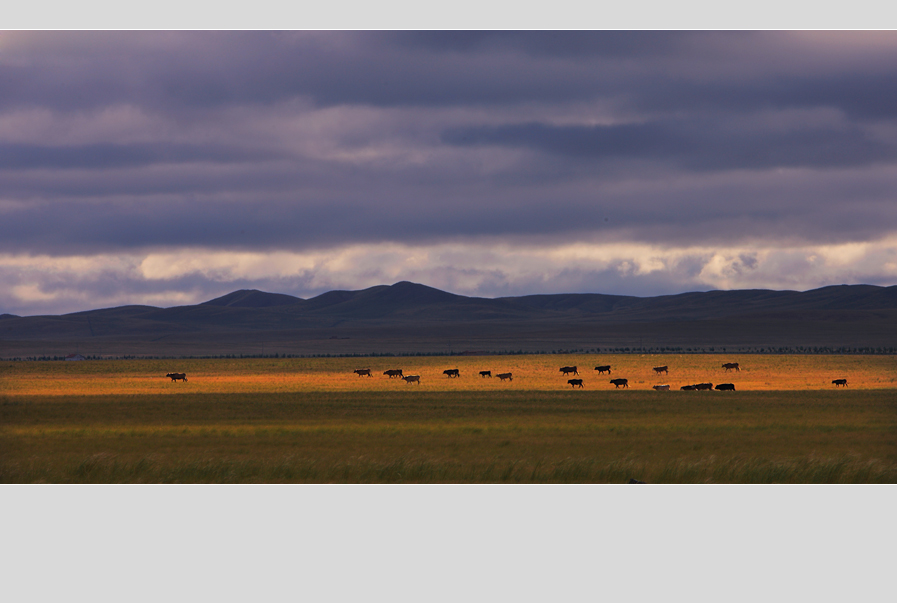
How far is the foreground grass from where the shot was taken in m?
26.0

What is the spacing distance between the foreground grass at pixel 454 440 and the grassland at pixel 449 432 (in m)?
0.08

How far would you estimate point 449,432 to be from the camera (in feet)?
116

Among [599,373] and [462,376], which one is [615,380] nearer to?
[462,376]

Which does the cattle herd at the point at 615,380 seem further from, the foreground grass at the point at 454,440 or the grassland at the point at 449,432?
the foreground grass at the point at 454,440

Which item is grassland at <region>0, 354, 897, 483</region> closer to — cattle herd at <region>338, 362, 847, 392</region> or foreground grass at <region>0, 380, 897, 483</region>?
foreground grass at <region>0, 380, 897, 483</region>

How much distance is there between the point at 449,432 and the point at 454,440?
254 cm

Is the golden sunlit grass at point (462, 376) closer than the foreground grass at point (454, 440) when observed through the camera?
No

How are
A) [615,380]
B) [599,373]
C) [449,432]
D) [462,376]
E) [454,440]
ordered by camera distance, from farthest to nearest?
[599,373]
[462,376]
[615,380]
[449,432]
[454,440]

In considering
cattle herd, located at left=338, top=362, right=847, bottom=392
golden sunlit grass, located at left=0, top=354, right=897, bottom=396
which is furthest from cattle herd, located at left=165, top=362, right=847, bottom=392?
golden sunlit grass, located at left=0, top=354, right=897, bottom=396

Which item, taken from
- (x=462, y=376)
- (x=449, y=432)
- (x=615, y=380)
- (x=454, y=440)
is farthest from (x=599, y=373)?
(x=454, y=440)

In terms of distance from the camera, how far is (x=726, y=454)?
29.2 meters

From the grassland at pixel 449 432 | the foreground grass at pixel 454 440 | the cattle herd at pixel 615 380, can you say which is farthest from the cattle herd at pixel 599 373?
the foreground grass at pixel 454 440

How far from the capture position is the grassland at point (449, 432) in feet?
85.7

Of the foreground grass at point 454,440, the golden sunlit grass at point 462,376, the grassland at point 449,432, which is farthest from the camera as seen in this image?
the golden sunlit grass at point 462,376
